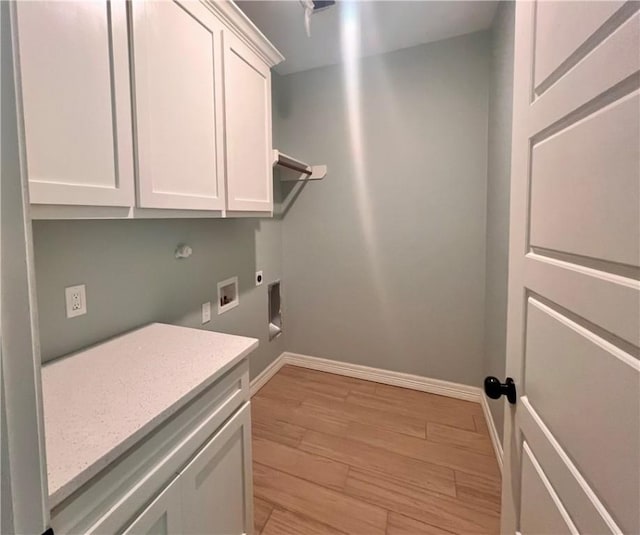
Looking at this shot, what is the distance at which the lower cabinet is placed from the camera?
813 millimetres

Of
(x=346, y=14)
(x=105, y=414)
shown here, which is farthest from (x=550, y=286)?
(x=346, y=14)

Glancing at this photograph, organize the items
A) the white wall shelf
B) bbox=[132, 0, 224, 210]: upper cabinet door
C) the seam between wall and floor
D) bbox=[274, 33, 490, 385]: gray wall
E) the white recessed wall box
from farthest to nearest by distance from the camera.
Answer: the white wall shelf → the seam between wall and floor → bbox=[274, 33, 490, 385]: gray wall → the white recessed wall box → bbox=[132, 0, 224, 210]: upper cabinet door

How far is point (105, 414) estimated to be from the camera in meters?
0.78

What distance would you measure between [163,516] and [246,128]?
168 cm

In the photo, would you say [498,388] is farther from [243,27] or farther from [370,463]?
[243,27]

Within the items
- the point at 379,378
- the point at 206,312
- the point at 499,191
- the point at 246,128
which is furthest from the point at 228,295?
the point at 499,191

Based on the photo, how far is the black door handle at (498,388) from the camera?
820 mm

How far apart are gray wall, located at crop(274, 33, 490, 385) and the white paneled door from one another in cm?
154

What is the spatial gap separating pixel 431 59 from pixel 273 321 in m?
2.50

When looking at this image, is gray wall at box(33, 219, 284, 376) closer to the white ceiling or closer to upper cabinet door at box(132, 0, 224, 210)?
upper cabinet door at box(132, 0, 224, 210)

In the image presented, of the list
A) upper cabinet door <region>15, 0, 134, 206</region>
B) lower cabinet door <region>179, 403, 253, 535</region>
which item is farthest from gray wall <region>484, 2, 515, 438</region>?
upper cabinet door <region>15, 0, 134, 206</region>

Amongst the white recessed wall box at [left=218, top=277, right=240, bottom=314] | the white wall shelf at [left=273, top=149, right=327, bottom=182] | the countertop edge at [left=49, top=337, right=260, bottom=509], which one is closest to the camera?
the countertop edge at [left=49, top=337, right=260, bottom=509]

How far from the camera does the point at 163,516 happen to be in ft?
2.69

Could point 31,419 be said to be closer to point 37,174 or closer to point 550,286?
point 37,174
